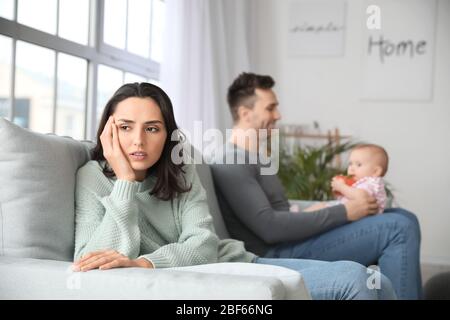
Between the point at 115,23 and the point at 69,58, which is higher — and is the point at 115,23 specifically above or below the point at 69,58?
above

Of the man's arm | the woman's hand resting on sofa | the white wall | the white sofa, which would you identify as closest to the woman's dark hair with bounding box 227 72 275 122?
the man's arm

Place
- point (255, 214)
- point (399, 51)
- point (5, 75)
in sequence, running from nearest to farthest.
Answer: point (255, 214) < point (5, 75) < point (399, 51)

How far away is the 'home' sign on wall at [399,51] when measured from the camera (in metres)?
4.68

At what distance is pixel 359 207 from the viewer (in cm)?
238

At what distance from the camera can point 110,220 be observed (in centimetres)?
147

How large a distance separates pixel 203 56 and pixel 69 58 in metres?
1.20

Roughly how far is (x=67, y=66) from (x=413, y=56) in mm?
2934

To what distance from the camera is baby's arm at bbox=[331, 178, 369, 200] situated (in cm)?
242

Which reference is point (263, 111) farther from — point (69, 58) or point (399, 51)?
point (399, 51)

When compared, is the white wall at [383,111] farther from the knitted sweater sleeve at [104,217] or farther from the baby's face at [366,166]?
the knitted sweater sleeve at [104,217]

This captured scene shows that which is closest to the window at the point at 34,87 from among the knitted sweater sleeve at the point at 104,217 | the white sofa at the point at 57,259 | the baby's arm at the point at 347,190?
the white sofa at the point at 57,259

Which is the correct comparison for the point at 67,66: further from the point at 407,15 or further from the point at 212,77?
the point at 407,15

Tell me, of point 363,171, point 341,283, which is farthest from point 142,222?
point 363,171

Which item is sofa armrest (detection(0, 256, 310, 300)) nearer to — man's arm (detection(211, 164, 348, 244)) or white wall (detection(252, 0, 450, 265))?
man's arm (detection(211, 164, 348, 244))
